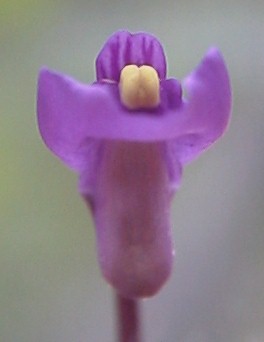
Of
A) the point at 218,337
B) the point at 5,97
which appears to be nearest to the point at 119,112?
the point at 218,337

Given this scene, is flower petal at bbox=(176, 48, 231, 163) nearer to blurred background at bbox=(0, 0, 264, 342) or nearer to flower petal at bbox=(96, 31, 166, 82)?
flower petal at bbox=(96, 31, 166, 82)

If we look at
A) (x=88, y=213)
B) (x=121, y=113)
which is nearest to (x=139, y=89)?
(x=121, y=113)

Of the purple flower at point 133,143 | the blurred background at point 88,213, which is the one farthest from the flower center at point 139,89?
the blurred background at point 88,213

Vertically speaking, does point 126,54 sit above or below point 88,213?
above

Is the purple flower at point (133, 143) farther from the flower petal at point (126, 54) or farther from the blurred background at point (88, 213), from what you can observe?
the blurred background at point (88, 213)

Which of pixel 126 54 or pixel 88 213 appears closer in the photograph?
pixel 126 54

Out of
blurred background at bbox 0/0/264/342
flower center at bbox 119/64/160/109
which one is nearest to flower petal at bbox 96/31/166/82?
flower center at bbox 119/64/160/109

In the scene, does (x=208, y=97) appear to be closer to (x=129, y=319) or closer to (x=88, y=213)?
(x=129, y=319)
